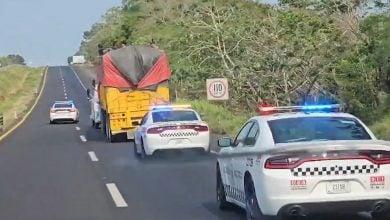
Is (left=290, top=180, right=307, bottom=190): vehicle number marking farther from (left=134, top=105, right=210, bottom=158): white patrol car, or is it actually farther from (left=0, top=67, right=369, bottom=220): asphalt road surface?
(left=134, top=105, right=210, bottom=158): white patrol car

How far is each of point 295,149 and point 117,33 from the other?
8481 cm

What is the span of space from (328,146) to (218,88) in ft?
63.7

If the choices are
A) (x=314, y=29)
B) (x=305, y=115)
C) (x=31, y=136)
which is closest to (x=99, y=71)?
(x=31, y=136)

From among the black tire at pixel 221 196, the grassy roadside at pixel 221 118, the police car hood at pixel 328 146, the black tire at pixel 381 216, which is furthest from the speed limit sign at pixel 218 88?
the police car hood at pixel 328 146

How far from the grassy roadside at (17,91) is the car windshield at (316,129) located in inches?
1451

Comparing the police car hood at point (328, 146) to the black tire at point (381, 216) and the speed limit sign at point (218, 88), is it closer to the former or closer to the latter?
the black tire at point (381, 216)

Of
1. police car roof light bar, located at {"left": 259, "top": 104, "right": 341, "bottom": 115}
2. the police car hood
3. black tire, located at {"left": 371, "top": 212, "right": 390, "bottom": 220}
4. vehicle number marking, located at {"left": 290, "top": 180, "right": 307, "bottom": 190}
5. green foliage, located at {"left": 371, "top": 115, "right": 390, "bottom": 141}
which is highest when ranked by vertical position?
police car roof light bar, located at {"left": 259, "top": 104, "right": 341, "bottom": 115}

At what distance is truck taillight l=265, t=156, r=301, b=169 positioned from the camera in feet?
29.1

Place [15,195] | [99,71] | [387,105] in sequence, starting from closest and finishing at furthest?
[15,195]
[387,105]
[99,71]

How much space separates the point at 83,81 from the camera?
102875 mm

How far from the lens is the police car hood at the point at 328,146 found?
887cm

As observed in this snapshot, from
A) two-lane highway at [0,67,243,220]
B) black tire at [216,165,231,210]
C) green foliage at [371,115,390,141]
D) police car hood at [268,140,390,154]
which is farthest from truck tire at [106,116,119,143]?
police car hood at [268,140,390,154]

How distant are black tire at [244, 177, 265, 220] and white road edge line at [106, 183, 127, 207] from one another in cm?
308

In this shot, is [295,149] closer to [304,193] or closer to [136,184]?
[304,193]
